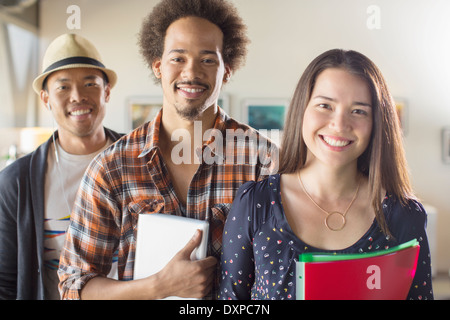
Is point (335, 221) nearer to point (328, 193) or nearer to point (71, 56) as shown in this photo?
point (328, 193)

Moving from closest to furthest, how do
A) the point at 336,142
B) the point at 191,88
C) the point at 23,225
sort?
the point at 336,142 → the point at 191,88 → the point at 23,225

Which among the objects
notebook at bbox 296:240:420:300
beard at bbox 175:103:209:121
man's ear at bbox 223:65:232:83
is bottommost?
notebook at bbox 296:240:420:300

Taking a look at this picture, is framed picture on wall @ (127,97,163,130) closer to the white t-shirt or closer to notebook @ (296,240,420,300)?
the white t-shirt

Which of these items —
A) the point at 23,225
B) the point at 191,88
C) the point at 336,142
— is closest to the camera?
the point at 336,142

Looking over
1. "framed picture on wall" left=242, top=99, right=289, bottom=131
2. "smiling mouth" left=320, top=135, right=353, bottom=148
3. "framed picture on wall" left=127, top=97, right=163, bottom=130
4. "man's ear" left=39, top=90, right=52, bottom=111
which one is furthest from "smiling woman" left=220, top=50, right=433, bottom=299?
"man's ear" left=39, top=90, right=52, bottom=111

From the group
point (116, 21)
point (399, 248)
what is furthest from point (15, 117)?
point (399, 248)

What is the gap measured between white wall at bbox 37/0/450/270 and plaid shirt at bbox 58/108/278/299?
0.38 feet

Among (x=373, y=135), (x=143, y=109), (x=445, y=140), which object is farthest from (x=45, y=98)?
(x=445, y=140)

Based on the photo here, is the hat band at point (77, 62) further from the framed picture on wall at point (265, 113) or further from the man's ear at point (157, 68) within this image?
the framed picture on wall at point (265, 113)

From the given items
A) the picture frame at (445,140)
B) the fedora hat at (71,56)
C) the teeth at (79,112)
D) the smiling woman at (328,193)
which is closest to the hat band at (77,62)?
the fedora hat at (71,56)

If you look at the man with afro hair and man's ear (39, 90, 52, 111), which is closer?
the man with afro hair

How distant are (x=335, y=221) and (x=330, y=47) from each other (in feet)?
1.29

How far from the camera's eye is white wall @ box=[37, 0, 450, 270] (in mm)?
877

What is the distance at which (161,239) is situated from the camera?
83cm
